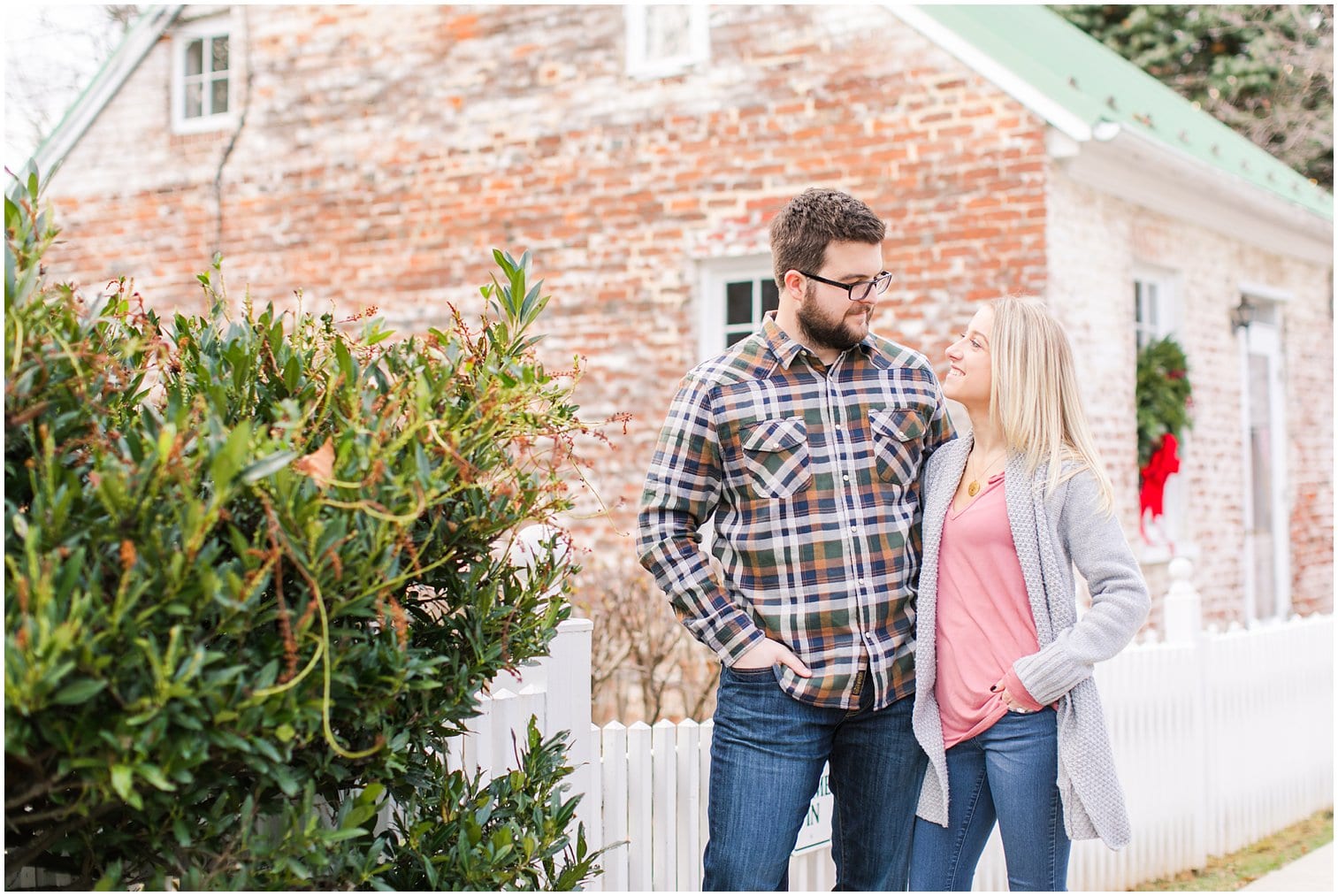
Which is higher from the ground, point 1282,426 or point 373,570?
point 1282,426

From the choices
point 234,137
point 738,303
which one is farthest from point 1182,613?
point 234,137

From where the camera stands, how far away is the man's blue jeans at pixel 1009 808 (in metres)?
2.97

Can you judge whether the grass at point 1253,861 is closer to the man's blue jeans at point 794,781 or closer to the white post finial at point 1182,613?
the white post finial at point 1182,613

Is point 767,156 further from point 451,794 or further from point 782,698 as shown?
point 451,794

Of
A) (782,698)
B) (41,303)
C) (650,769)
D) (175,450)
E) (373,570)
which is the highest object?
(41,303)

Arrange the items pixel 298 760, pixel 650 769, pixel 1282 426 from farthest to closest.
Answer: pixel 1282 426
pixel 650 769
pixel 298 760

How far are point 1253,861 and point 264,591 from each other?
18.5 feet

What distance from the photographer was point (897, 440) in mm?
3191

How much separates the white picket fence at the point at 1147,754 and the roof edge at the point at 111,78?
911 cm

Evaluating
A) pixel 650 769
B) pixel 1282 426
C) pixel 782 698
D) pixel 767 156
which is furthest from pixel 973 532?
pixel 1282 426

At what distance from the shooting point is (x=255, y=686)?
6.07 feet

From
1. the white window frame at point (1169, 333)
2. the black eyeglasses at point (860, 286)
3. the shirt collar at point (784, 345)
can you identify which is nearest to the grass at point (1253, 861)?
the white window frame at point (1169, 333)

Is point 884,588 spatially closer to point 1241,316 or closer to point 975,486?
point 975,486

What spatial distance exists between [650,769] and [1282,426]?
9.24 m
